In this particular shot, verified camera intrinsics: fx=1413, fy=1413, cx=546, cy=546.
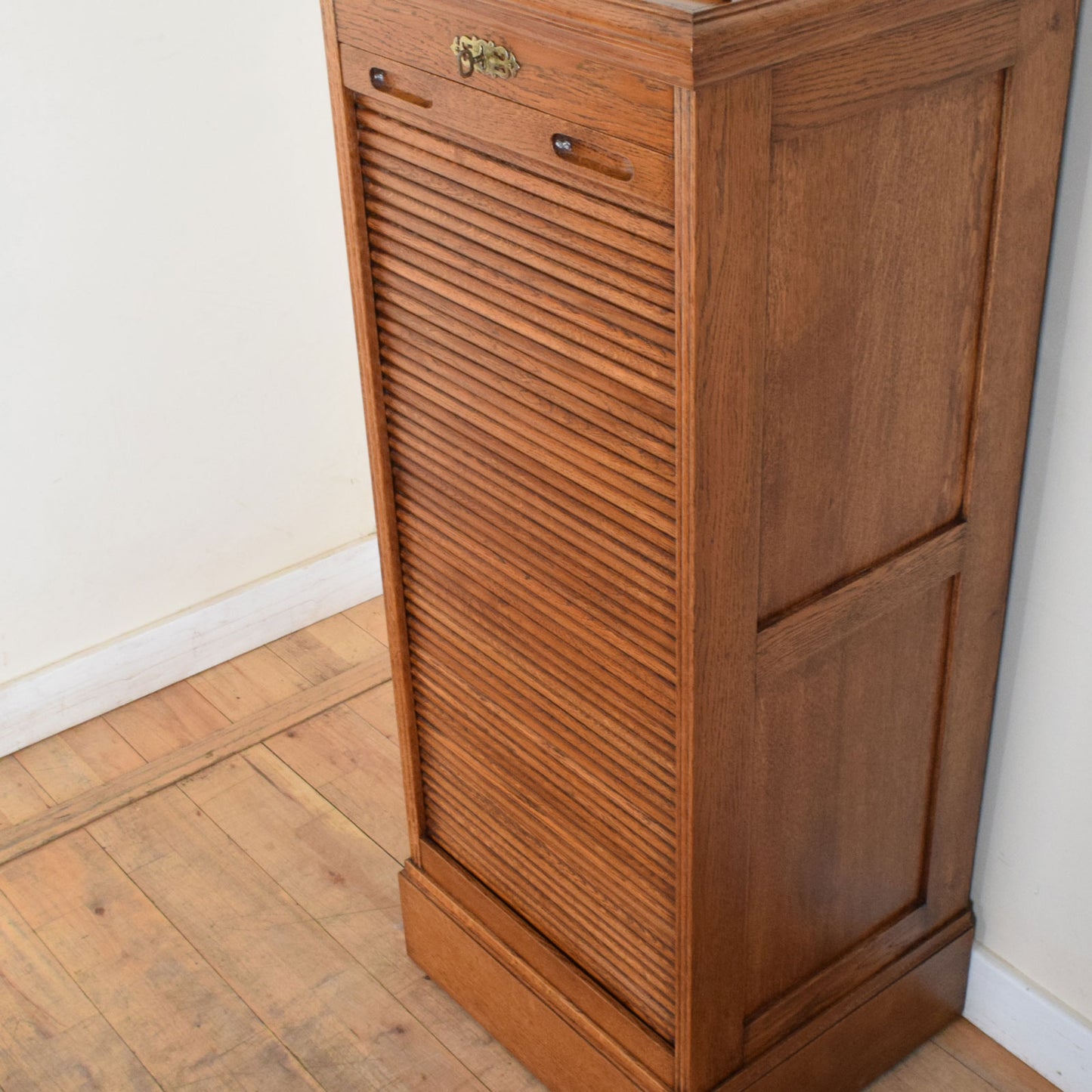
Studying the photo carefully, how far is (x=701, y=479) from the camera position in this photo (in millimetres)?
1307

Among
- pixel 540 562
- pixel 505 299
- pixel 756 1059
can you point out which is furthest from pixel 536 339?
pixel 756 1059

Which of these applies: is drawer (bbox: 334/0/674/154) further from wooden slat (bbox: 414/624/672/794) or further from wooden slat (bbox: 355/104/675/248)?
wooden slat (bbox: 414/624/672/794)

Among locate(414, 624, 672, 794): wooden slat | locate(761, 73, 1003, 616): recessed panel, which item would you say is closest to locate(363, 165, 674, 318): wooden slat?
locate(761, 73, 1003, 616): recessed panel

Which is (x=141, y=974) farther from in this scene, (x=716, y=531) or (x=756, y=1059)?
(x=716, y=531)

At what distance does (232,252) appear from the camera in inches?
105

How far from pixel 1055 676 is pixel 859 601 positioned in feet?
1.20

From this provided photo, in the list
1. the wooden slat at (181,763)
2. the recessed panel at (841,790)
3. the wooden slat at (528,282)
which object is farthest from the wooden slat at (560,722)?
the wooden slat at (181,763)

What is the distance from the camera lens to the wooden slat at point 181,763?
2.48 meters

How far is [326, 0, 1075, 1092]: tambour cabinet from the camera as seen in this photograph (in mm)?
1244

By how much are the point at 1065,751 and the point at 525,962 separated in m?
0.75

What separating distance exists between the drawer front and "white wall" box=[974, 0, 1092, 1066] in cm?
52

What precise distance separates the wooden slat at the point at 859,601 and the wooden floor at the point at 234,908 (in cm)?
77

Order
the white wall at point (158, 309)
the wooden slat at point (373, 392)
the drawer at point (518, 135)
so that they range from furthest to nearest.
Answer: the white wall at point (158, 309) → the wooden slat at point (373, 392) → the drawer at point (518, 135)

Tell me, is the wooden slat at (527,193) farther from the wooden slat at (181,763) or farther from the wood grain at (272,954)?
the wooden slat at (181,763)
